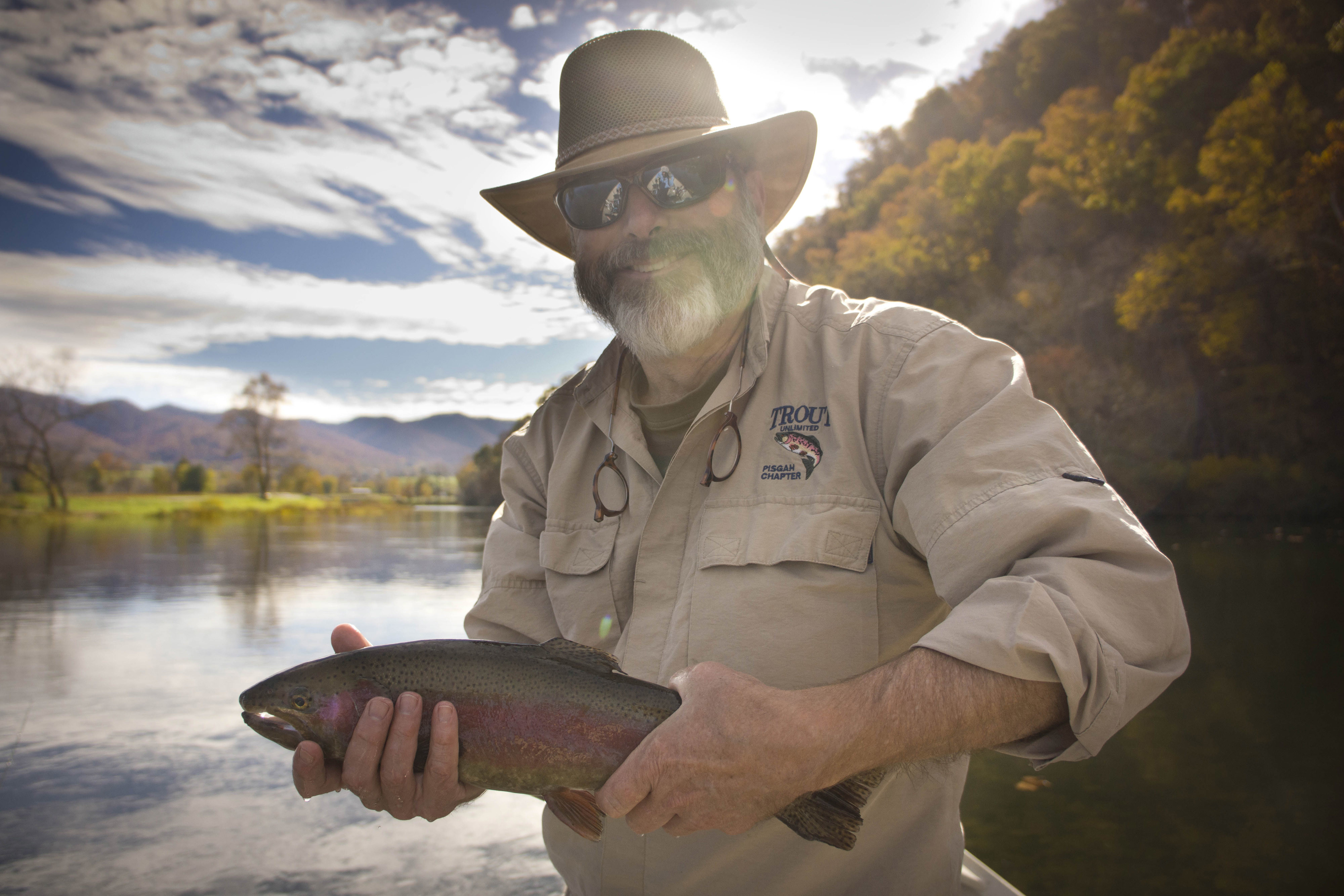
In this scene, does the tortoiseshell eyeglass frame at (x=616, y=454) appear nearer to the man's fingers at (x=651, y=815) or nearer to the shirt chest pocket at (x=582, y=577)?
the shirt chest pocket at (x=582, y=577)

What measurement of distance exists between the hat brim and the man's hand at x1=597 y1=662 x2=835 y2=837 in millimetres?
1857

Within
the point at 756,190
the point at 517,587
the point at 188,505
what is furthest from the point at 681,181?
the point at 188,505

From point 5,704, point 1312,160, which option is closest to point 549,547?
point 5,704

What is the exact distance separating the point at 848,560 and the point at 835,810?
0.65 m

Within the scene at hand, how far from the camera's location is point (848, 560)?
2.08 m

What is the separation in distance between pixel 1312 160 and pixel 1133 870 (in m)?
20.8

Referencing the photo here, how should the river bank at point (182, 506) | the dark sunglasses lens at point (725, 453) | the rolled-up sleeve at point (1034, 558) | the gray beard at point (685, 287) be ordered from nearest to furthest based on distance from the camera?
the rolled-up sleeve at point (1034, 558)
the dark sunglasses lens at point (725, 453)
the gray beard at point (685, 287)
the river bank at point (182, 506)

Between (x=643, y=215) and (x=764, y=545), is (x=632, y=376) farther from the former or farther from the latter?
(x=764, y=545)

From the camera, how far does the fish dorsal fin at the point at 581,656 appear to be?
202cm

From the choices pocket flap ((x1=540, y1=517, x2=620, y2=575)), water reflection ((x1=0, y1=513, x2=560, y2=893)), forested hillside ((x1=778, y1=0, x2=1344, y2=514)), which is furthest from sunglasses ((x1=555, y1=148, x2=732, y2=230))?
forested hillside ((x1=778, y1=0, x2=1344, y2=514))

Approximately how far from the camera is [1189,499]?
27125mm

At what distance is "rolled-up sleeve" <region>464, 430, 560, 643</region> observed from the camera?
9.34ft

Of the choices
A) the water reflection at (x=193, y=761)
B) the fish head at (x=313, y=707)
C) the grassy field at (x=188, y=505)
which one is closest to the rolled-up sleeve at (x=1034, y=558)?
the fish head at (x=313, y=707)

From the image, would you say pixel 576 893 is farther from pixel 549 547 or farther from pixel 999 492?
pixel 999 492
